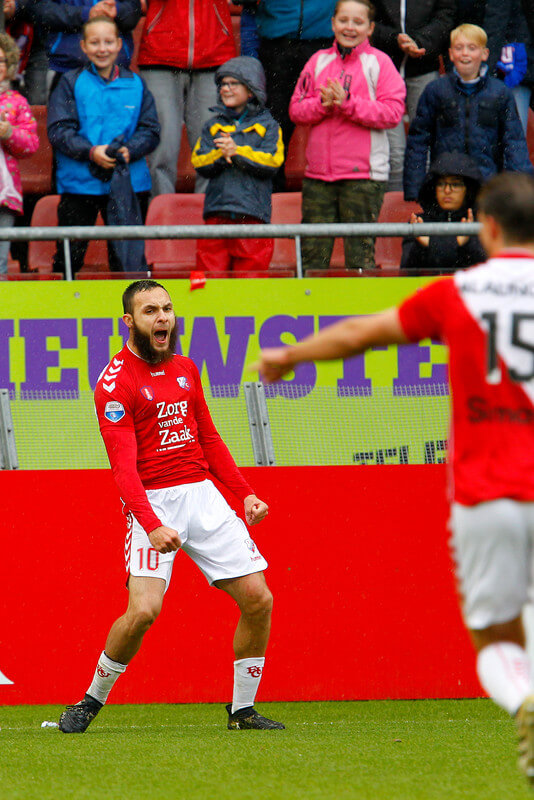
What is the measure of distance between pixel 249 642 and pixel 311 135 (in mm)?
4081

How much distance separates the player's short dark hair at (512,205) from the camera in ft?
11.5

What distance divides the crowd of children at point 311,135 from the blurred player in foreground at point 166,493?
210 cm

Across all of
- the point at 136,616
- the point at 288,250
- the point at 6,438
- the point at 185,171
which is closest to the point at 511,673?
the point at 136,616

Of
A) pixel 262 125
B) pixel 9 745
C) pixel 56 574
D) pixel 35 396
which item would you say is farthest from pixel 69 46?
pixel 9 745

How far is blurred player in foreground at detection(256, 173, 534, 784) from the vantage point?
345 cm

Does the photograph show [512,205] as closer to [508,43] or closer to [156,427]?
[156,427]

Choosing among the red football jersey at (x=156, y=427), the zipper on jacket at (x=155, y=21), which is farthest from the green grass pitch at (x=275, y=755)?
the zipper on jacket at (x=155, y=21)

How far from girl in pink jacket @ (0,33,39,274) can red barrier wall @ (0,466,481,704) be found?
2303 mm

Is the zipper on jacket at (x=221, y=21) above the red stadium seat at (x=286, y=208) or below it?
above

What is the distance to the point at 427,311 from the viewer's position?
11.6 ft

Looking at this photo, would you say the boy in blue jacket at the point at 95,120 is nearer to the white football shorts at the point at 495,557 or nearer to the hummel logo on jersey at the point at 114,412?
the hummel logo on jersey at the point at 114,412

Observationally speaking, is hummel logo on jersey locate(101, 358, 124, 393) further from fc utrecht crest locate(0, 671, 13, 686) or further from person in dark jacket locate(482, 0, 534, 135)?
person in dark jacket locate(482, 0, 534, 135)

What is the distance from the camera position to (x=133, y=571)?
5.86 m

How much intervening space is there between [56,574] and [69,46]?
4.43 m
